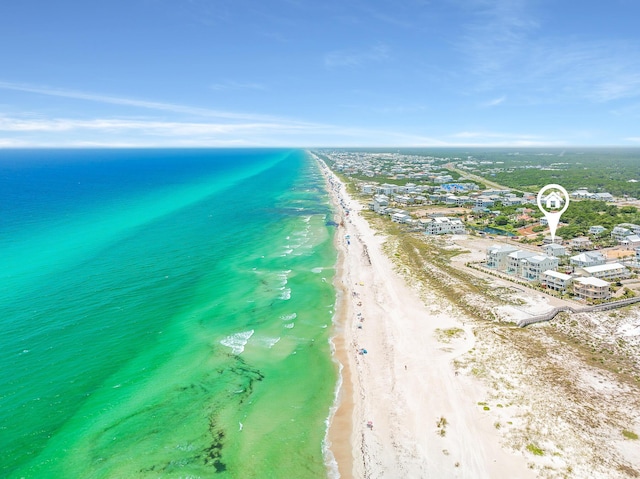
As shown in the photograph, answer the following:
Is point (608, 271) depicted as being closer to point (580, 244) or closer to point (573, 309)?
point (573, 309)

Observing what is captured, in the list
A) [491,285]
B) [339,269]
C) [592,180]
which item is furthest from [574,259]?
[592,180]

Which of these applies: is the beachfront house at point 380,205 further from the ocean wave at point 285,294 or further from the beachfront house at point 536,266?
the ocean wave at point 285,294

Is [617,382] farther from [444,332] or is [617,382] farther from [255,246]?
[255,246]

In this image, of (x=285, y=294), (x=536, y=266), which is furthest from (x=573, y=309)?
(x=285, y=294)

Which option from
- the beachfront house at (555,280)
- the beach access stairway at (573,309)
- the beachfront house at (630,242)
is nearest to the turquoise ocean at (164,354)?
the beach access stairway at (573,309)

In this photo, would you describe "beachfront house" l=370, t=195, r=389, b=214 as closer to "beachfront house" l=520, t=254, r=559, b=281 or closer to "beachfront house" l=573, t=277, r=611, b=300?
"beachfront house" l=520, t=254, r=559, b=281

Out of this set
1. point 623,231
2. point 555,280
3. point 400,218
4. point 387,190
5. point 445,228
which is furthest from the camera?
point 387,190

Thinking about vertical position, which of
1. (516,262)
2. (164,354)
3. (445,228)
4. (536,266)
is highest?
(536,266)
